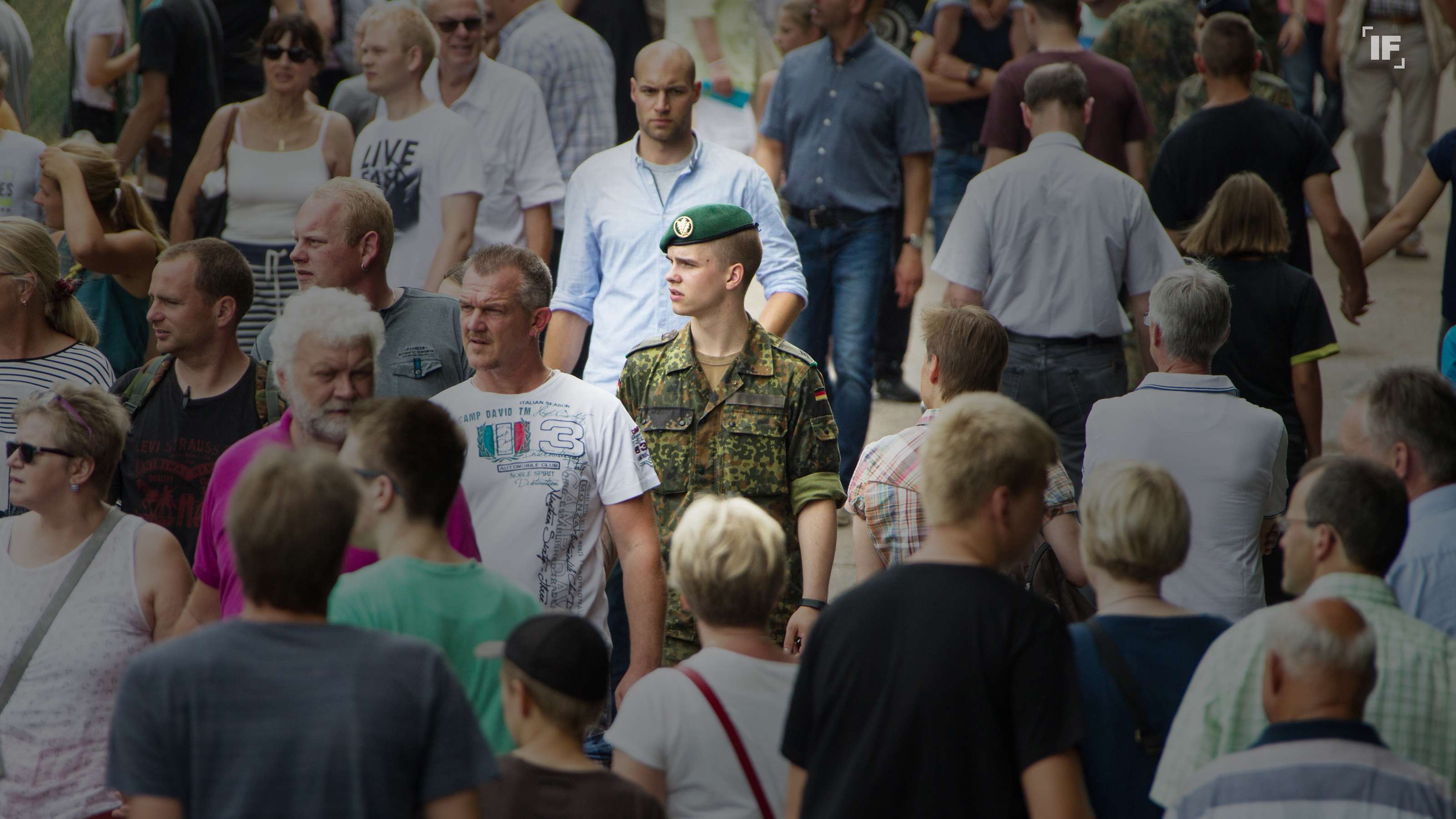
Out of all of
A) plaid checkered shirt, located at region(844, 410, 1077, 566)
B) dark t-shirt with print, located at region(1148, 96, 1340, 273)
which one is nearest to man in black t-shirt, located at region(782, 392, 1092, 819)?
plaid checkered shirt, located at region(844, 410, 1077, 566)

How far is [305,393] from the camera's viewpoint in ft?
11.8

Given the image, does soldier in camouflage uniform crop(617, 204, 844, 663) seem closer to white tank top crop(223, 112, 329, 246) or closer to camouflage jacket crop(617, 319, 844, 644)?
camouflage jacket crop(617, 319, 844, 644)

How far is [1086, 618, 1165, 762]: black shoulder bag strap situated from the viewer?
2.77 meters

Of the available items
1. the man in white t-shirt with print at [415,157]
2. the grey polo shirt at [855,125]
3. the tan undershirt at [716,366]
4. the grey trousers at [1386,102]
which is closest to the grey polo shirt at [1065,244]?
the grey polo shirt at [855,125]

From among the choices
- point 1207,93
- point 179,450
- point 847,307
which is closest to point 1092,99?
point 1207,93

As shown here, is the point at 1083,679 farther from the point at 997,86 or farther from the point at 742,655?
the point at 997,86

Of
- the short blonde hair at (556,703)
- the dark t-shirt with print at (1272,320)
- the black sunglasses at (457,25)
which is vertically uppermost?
the black sunglasses at (457,25)


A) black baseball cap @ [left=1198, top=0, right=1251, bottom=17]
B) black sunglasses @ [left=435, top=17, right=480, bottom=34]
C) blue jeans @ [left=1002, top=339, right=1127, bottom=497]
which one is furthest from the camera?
black baseball cap @ [left=1198, top=0, right=1251, bottom=17]

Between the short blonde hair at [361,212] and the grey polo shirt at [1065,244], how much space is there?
7.98ft

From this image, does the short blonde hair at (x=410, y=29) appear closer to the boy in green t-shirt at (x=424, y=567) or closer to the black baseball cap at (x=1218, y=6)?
the boy in green t-shirt at (x=424, y=567)

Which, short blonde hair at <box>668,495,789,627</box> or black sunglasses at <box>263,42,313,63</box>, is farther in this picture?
black sunglasses at <box>263,42,313,63</box>

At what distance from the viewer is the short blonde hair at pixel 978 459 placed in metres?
2.63

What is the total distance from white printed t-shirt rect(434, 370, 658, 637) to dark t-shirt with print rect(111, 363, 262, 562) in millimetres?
590

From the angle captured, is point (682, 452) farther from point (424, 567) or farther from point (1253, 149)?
point (1253, 149)
